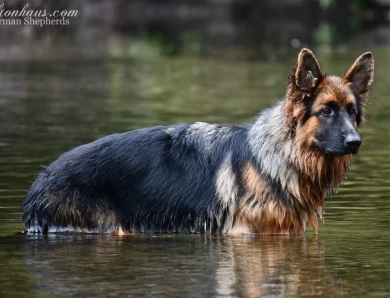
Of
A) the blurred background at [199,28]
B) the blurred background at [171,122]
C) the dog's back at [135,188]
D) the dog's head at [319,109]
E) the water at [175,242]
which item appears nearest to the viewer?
the water at [175,242]

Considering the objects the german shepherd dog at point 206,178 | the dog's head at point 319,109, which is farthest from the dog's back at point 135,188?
the dog's head at point 319,109

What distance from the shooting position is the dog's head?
9.30m

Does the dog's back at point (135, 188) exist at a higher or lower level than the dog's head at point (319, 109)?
lower

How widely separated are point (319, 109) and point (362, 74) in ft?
2.01

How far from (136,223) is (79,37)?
3364 centimetres

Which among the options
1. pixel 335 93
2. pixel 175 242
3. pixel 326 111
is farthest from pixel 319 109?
pixel 175 242

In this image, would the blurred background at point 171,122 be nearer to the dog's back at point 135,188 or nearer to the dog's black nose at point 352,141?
the dog's back at point 135,188

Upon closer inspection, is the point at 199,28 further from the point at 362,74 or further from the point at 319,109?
the point at 319,109

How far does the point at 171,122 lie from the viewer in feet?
57.3

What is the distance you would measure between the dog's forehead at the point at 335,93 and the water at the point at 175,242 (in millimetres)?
1252

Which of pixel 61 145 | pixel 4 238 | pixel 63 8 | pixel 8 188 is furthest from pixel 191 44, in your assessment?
pixel 4 238

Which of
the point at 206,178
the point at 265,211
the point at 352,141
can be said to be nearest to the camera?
the point at 352,141

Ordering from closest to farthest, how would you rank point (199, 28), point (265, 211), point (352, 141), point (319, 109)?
1. point (352, 141)
2. point (319, 109)
3. point (265, 211)
4. point (199, 28)

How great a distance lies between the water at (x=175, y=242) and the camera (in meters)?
7.77
